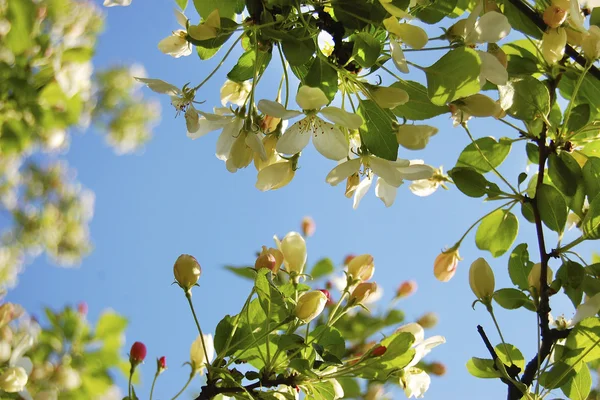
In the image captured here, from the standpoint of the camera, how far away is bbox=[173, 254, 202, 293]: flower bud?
0.90m

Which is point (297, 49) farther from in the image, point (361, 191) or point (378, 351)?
point (378, 351)

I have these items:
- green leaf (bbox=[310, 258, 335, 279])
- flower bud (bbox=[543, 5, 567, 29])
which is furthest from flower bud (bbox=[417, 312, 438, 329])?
flower bud (bbox=[543, 5, 567, 29])

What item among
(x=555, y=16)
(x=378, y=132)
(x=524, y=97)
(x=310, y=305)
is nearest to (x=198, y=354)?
(x=310, y=305)

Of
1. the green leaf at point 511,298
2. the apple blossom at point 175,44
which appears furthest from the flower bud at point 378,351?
the apple blossom at point 175,44

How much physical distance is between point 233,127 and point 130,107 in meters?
1.86

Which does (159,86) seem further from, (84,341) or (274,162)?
(84,341)

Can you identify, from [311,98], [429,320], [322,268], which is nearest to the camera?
[311,98]

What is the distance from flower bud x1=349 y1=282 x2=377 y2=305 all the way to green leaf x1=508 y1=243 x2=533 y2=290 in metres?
0.27

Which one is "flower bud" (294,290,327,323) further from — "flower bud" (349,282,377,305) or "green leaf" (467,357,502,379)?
"green leaf" (467,357,502,379)

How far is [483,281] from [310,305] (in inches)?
12.2

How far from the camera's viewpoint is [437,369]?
1808 millimetres

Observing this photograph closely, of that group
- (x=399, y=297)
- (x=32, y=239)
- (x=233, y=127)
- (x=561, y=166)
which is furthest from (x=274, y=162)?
(x=32, y=239)

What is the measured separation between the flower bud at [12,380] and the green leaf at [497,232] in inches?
39.3

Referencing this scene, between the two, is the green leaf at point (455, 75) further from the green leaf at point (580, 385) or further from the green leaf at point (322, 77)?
the green leaf at point (580, 385)
